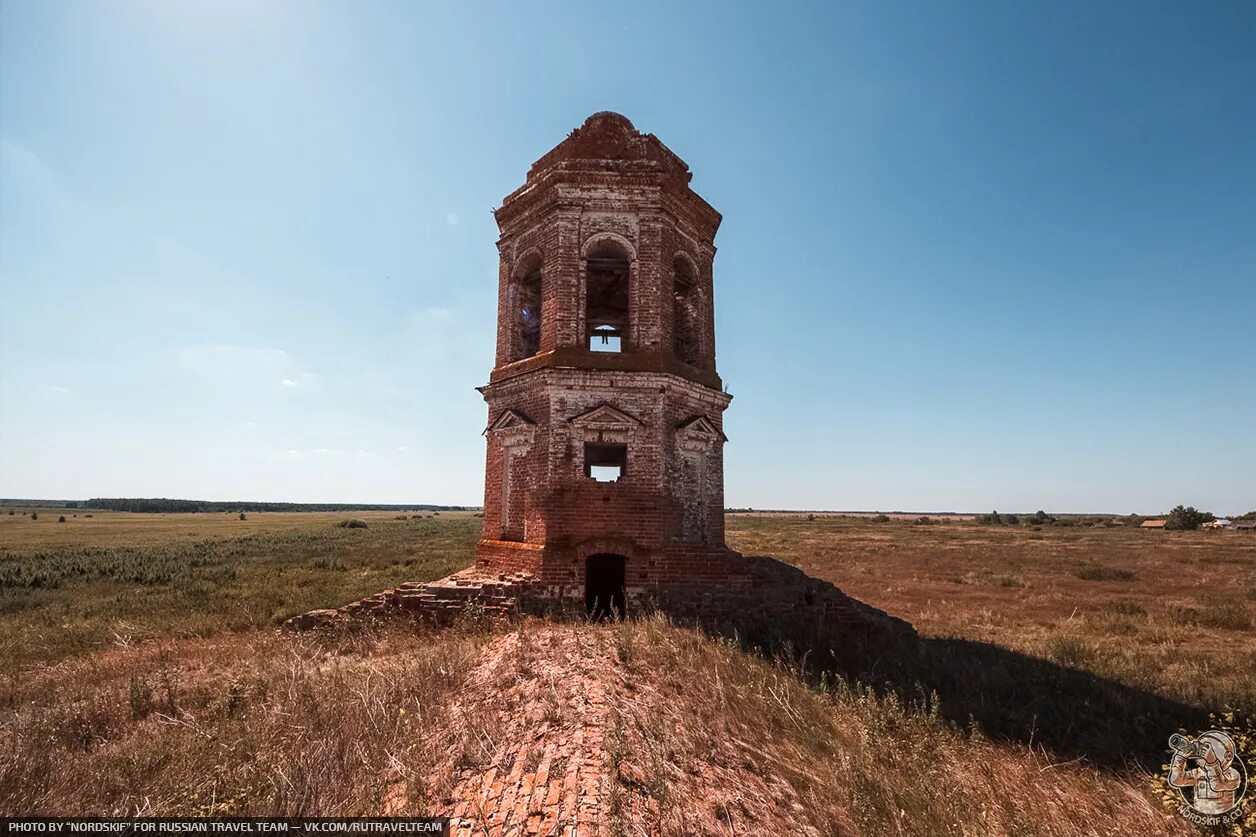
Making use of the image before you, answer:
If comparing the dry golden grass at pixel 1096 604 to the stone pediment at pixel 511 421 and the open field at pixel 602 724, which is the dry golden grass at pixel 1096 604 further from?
the stone pediment at pixel 511 421

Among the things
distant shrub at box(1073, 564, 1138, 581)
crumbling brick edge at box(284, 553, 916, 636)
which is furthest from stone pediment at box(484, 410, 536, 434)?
distant shrub at box(1073, 564, 1138, 581)

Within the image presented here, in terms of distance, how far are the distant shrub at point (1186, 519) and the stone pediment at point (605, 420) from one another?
64.7 m

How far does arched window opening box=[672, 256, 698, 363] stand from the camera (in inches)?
421

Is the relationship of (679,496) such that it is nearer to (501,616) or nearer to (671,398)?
(671,398)

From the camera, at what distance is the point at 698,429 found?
9.44 meters

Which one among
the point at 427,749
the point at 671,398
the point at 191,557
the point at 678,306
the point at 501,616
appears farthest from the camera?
the point at 191,557

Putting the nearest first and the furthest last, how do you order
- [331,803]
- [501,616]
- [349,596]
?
1. [331,803]
2. [501,616]
3. [349,596]

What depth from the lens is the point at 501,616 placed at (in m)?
8.06

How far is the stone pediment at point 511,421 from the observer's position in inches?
361

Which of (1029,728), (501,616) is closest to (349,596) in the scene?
(501,616)

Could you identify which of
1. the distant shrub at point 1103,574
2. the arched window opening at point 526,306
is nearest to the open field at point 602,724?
the arched window opening at point 526,306

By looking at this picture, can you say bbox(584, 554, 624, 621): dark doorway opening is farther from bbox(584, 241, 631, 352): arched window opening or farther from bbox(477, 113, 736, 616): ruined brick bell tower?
bbox(584, 241, 631, 352): arched window opening

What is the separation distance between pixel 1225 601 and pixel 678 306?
1635cm

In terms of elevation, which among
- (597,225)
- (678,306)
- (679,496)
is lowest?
(679,496)
